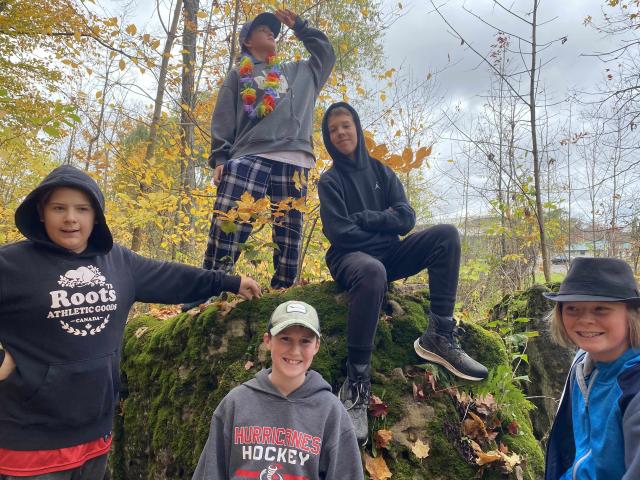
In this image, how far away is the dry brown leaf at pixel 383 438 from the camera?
7.99 ft

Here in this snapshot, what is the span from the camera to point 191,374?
303 cm

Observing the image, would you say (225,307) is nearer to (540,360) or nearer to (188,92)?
(540,360)

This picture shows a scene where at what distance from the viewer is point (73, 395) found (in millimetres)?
1937

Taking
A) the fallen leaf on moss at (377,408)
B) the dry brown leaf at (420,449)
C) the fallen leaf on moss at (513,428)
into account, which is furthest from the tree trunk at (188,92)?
the fallen leaf on moss at (513,428)

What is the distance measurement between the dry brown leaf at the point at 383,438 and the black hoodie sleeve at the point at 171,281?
53.2 inches

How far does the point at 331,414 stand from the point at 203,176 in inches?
465

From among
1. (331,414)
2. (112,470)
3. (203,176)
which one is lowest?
(112,470)

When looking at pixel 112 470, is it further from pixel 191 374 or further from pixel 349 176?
pixel 349 176

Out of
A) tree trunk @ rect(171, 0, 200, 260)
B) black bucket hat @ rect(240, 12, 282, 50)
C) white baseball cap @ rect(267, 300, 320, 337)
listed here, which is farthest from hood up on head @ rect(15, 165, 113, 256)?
tree trunk @ rect(171, 0, 200, 260)

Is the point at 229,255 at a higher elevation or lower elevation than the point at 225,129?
lower

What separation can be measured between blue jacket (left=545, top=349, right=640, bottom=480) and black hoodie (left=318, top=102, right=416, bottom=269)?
4.73 ft

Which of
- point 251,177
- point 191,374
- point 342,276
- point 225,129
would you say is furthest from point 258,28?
point 191,374

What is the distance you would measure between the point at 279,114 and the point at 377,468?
2.85m

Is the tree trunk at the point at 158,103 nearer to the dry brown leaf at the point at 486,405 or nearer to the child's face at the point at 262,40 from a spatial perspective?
the child's face at the point at 262,40
